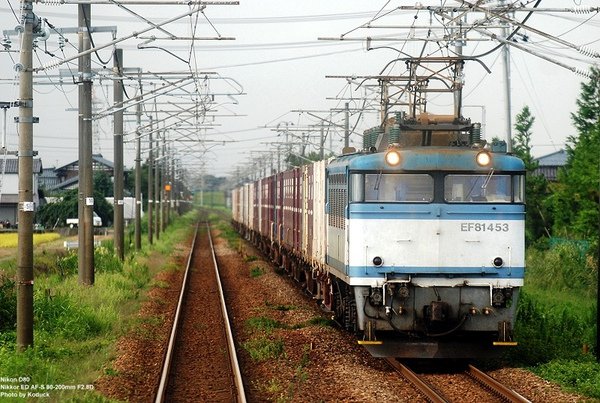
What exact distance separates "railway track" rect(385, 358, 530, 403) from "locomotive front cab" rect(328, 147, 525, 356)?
1.99ft

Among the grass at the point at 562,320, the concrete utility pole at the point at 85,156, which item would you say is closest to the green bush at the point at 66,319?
the concrete utility pole at the point at 85,156

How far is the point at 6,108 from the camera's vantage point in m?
15.3

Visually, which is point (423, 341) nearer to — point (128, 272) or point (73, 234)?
point (128, 272)

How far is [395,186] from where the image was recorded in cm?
1387

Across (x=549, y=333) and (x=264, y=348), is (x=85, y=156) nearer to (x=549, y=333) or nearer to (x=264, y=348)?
(x=264, y=348)

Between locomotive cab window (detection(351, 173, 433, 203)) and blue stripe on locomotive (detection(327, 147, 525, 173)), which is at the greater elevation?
blue stripe on locomotive (detection(327, 147, 525, 173))

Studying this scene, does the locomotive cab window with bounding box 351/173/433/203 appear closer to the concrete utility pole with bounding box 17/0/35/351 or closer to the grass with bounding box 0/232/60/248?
the concrete utility pole with bounding box 17/0/35/351

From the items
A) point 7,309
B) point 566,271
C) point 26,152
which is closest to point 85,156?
point 7,309

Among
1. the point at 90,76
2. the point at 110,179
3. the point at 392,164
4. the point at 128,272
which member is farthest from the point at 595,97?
the point at 392,164

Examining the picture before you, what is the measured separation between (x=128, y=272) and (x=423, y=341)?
16058mm

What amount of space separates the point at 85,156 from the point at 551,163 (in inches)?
2613

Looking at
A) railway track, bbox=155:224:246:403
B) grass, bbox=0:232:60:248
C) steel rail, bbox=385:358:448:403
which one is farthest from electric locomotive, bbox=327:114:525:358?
grass, bbox=0:232:60:248

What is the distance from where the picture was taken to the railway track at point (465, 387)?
458 inches

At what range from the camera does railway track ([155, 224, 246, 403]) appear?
491 inches
